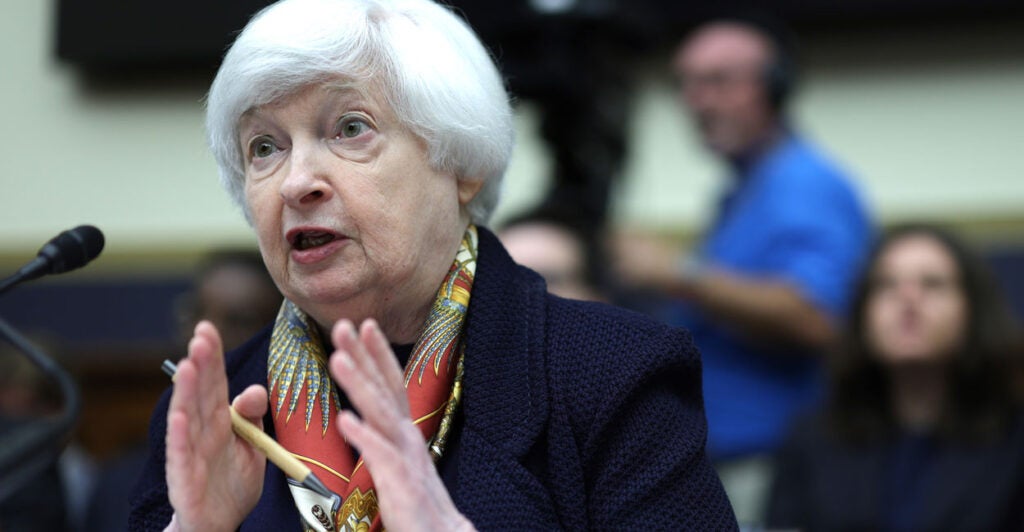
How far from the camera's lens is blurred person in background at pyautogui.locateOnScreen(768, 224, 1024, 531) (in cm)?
301

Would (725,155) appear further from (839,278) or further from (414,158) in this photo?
(414,158)

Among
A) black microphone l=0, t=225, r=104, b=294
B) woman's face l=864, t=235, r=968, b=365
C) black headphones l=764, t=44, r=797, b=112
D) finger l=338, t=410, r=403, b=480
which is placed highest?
black microphone l=0, t=225, r=104, b=294

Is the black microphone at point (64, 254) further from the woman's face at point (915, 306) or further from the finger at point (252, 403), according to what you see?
the woman's face at point (915, 306)

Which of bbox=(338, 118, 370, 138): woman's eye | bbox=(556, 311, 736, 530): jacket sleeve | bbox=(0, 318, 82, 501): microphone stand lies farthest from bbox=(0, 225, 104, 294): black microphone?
bbox=(556, 311, 736, 530): jacket sleeve

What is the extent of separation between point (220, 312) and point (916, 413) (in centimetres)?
185

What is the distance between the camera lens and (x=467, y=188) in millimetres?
1873

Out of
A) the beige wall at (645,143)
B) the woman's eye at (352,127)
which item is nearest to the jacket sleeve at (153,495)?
the woman's eye at (352,127)

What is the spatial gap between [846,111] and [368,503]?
3.76m

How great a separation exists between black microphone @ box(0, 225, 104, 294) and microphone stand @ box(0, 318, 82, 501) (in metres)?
0.11

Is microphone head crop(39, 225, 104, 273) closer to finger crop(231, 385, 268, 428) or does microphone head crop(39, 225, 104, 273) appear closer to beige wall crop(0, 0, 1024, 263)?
finger crop(231, 385, 268, 428)

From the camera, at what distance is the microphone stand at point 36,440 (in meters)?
1.78

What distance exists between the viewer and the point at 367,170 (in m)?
1.71

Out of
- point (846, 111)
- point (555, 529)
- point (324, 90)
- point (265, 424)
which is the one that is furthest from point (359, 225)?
point (846, 111)

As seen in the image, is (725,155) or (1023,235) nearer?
(725,155)
